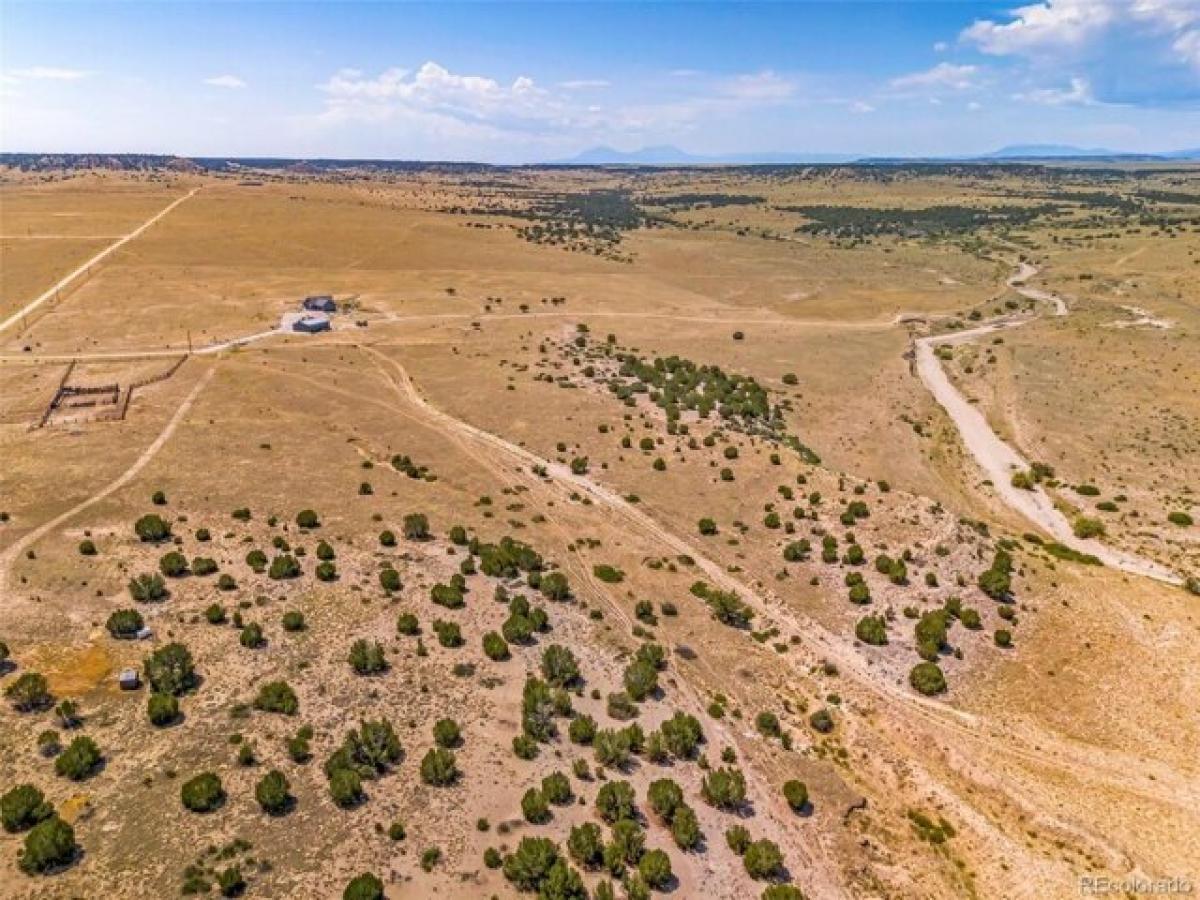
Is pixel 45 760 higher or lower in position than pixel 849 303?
lower

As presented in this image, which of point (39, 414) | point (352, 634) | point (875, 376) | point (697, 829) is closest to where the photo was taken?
point (697, 829)

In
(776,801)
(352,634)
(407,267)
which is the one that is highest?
(407,267)

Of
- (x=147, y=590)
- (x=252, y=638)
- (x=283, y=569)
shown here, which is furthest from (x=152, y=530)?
(x=252, y=638)

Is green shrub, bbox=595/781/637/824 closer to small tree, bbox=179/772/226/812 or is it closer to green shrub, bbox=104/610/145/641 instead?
small tree, bbox=179/772/226/812

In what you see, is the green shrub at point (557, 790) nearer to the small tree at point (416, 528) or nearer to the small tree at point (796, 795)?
the small tree at point (796, 795)

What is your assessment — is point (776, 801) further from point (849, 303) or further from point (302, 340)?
point (849, 303)

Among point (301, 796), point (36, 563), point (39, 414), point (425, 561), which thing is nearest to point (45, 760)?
point (301, 796)

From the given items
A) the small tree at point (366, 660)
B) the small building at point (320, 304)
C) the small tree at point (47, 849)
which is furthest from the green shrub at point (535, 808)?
the small building at point (320, 304)
